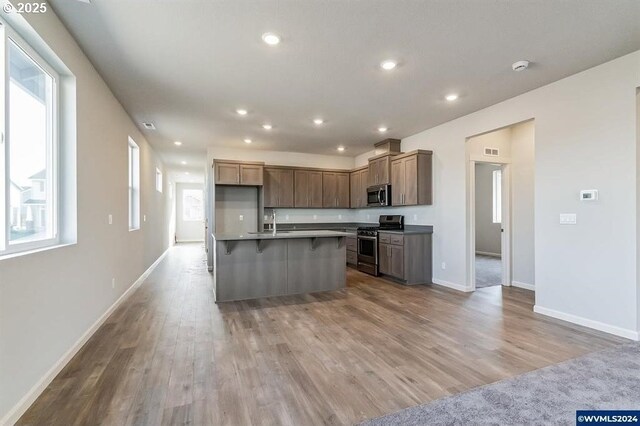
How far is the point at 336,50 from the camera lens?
2.91m

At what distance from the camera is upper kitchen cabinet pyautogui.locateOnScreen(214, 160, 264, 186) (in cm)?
642

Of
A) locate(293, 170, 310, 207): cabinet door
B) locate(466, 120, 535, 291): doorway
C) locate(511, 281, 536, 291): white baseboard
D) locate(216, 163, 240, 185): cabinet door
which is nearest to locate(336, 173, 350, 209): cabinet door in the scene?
locate(293, 170, 310, 207): cabinet door

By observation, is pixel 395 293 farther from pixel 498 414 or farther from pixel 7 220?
pixel 7 220

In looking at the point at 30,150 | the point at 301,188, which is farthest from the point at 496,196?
the point at 30,150

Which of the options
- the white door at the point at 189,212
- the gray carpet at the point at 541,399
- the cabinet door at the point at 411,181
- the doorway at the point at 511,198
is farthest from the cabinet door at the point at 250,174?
the white door at the point at 189,212

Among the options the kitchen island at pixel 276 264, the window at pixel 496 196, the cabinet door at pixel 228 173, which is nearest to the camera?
the kitchen island at pixel 276 264

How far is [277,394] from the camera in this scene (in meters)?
2.09

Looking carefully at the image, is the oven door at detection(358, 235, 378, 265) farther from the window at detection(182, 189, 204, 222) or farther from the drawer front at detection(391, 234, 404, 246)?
the window at detection(182, 189, 204, 222)

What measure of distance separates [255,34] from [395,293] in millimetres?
3952

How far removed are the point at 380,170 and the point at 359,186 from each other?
3.41ft

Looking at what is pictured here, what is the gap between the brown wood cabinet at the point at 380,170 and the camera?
243 inches

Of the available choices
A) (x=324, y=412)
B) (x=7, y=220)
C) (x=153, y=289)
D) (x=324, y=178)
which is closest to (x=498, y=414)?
(x=324, y=412)

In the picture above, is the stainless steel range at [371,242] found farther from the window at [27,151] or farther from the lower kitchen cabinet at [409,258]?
the window at [27,151]

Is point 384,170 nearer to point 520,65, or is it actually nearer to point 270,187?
point 270,187
